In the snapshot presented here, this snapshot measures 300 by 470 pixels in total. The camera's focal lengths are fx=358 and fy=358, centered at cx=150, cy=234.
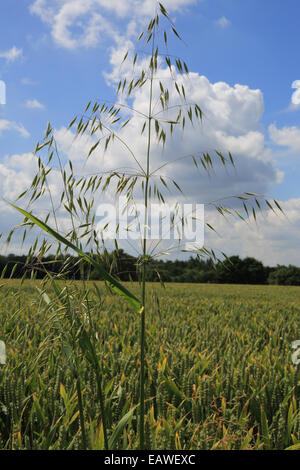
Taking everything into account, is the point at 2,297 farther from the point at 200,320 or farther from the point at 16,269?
the point at 200,320

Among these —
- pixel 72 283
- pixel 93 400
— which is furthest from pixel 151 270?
pixel 93 400

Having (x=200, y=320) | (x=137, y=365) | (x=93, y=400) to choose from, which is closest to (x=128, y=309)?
(x=200, y=320)

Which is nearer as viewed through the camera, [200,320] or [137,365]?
[137,365]

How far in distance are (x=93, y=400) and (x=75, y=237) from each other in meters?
0.93

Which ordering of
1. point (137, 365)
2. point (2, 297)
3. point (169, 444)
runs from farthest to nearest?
point (137, 365), point (169, 444), point (2, 297)

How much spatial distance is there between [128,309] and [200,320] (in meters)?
1.40

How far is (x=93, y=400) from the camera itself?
1684mm

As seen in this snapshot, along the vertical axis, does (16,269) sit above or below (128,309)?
above

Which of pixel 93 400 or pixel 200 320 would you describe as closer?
pixel 93 400

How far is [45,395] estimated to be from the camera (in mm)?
1891

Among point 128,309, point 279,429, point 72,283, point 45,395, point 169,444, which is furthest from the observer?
point 128,309

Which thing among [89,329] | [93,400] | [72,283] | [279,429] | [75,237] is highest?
[75,237]
